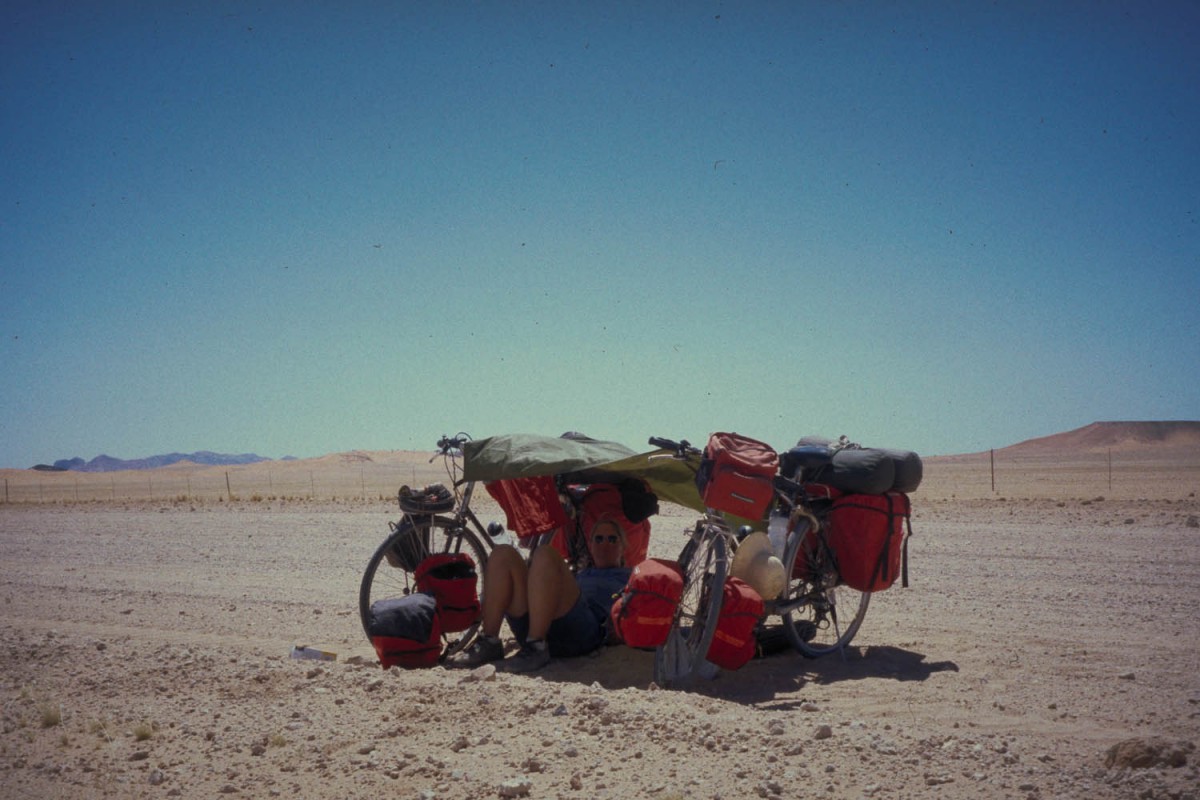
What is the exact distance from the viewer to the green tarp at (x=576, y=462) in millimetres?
7043

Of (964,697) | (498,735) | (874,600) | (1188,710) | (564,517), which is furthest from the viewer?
(874,600)

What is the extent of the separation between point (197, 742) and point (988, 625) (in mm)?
6560

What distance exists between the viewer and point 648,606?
5836 mm

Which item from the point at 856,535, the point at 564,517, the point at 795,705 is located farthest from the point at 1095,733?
the point at 564,517

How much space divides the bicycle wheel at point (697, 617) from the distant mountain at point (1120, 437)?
566ft

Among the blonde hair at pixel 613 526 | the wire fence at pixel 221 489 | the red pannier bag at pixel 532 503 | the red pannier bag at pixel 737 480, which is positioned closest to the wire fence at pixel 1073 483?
the wire fence at pixel 221 489

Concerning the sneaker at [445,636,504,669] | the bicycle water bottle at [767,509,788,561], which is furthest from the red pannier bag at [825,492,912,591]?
the sneaker at [445,636,504,669]

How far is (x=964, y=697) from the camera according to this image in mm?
5746

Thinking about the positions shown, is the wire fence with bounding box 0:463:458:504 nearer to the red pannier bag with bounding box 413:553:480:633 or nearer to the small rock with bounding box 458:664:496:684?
the red pannier bag with bounding box 413:553:480:633

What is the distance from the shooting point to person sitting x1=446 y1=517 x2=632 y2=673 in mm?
6930

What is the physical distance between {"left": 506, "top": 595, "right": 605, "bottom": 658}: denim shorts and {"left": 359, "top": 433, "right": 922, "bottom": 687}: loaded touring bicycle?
66 centimetres

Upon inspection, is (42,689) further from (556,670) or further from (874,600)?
(874,600)

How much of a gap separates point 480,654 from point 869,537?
3233mm

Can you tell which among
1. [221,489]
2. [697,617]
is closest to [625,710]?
[697,617]
